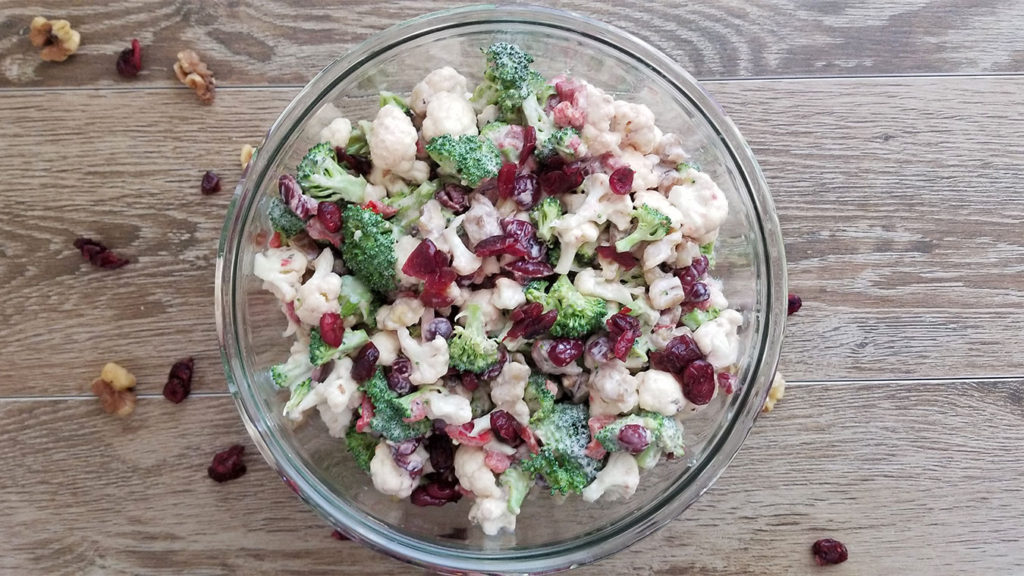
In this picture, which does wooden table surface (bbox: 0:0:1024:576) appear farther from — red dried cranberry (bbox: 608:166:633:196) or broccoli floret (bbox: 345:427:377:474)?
red dried cranberry (bbox: 608:166:633:196)

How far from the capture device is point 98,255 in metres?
1.76

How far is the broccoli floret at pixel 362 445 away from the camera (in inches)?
57.8

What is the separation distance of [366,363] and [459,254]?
0.25 m

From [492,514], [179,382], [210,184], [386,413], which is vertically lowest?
[179,382]

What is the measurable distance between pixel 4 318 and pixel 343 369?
0.96 m

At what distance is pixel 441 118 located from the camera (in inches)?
54.4

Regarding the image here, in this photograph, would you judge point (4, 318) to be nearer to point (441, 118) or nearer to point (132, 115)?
point (132, 115)

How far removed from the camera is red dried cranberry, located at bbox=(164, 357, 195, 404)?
1758 millimetres

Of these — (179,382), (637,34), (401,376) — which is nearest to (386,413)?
(401,376)

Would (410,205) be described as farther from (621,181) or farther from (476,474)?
(476,474)

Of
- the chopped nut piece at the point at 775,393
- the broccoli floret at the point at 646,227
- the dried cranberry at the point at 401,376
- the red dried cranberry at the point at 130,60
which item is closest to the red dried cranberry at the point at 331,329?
the dried cranberry at the point at 401,376

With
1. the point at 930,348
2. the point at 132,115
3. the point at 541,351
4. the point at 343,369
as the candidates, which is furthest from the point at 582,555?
the point at 132,115

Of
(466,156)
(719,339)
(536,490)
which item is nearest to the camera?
(466,156)

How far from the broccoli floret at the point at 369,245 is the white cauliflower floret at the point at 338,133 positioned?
0.14 meters
